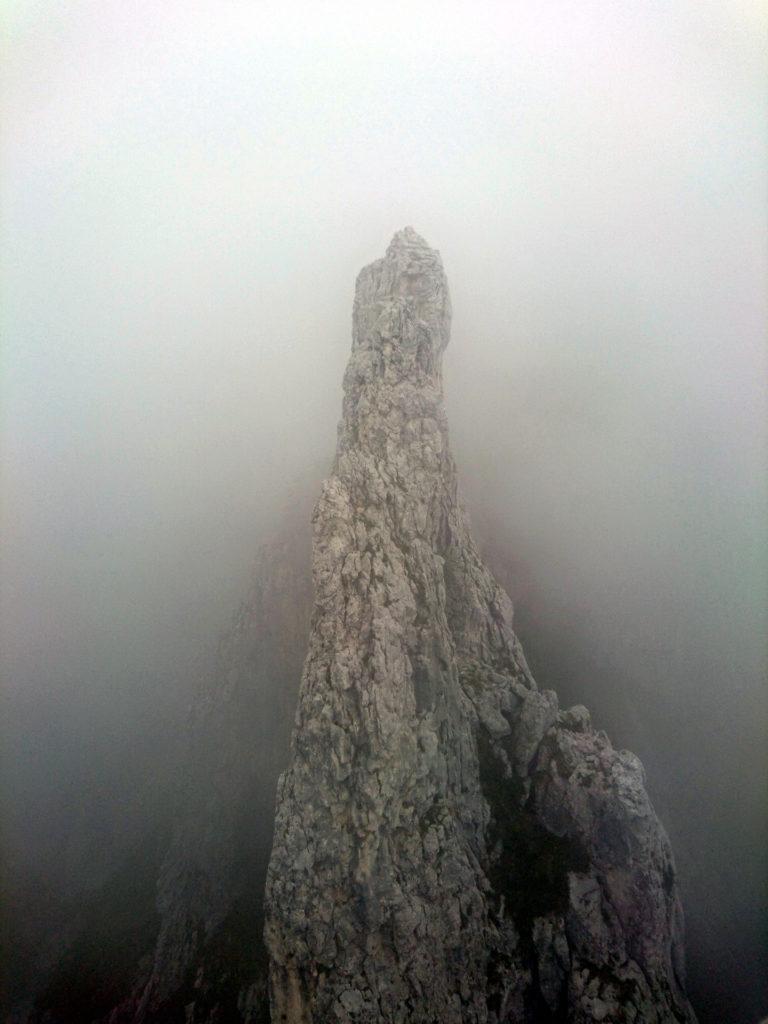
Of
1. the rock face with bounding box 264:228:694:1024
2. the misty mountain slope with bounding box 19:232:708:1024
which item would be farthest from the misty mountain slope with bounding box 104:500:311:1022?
the rock face with bounding box 264:228:694:1024

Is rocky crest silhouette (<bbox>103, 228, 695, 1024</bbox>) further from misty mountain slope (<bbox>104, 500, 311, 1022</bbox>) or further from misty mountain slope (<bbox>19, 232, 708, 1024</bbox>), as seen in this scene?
misty mountain slope (<bbox>104, 500, 311, 1022</bbox>)

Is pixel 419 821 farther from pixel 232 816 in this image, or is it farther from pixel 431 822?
pixel 232 816

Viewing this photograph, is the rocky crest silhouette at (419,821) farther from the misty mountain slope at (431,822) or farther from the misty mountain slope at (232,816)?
the misty mountain slope at (232,816)

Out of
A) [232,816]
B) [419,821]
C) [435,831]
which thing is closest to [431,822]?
[435,831]

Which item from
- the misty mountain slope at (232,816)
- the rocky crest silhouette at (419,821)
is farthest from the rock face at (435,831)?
the misty mountain slope at (232,816)

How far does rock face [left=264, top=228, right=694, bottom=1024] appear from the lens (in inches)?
695

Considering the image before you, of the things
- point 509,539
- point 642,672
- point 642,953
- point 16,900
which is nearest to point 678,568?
point 642,672

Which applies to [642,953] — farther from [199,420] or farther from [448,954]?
[199,420]

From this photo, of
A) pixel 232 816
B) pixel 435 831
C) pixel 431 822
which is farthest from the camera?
pixel 232 816

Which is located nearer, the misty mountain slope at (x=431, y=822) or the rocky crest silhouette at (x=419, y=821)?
the rocky crest silhouette at (x=419, y=821)

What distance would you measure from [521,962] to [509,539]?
A: 29.0m

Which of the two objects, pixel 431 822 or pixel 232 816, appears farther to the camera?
pixel 232 816

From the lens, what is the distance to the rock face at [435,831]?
17.7 metres

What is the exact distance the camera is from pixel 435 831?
62.4ft
